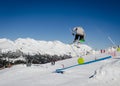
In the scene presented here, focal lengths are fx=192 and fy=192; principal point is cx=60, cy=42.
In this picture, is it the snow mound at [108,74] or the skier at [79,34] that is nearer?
the snow mound at [108,74]

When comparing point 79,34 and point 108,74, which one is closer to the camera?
point 108,74

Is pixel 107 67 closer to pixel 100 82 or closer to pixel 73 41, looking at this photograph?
pixel 100 82

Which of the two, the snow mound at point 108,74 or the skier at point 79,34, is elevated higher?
the skier at point 79,34

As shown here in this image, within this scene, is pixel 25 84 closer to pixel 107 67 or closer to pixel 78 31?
pixel 107 67

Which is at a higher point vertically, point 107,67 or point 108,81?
point 107,67

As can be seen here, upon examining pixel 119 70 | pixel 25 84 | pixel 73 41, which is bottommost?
pixel 25 84

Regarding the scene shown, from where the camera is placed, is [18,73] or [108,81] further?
[18,73]

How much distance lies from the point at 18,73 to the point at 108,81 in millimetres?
10516

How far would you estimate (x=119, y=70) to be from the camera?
950cm

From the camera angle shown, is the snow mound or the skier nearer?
the snow mound

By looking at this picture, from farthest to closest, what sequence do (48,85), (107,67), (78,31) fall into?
(78,31) → (48,85) → (107,67)

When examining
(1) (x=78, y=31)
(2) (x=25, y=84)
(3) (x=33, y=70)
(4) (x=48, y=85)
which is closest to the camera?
(4) (x=48, y=85)

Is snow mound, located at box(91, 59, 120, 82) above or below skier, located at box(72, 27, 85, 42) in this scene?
below

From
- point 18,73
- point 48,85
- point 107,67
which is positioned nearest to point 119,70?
point 107,67
